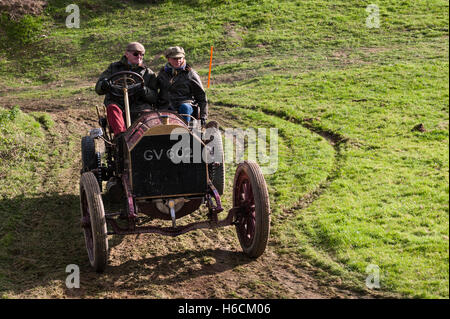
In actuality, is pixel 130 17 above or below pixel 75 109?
above

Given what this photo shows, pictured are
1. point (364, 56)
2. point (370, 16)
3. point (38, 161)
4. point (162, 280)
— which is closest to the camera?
point (162, 280)

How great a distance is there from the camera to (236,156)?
10812 mm

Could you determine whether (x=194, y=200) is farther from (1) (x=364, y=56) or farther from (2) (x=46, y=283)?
(1) (x=364, y=56)

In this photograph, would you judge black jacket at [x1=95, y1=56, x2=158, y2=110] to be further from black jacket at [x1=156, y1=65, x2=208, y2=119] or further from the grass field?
the grass field

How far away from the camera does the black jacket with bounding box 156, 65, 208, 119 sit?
9.20m

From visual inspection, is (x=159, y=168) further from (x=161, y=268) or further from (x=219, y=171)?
(x=219, y=171)

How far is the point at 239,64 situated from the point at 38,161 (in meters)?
9.53

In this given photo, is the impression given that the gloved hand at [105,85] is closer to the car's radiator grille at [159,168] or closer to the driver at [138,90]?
the driver at [138,90]

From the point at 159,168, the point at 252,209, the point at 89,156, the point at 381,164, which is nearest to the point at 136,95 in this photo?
the point at 89,156

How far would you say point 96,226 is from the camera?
621cm

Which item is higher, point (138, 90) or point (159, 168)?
point (138, 90)

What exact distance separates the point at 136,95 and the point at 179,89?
815 mm
